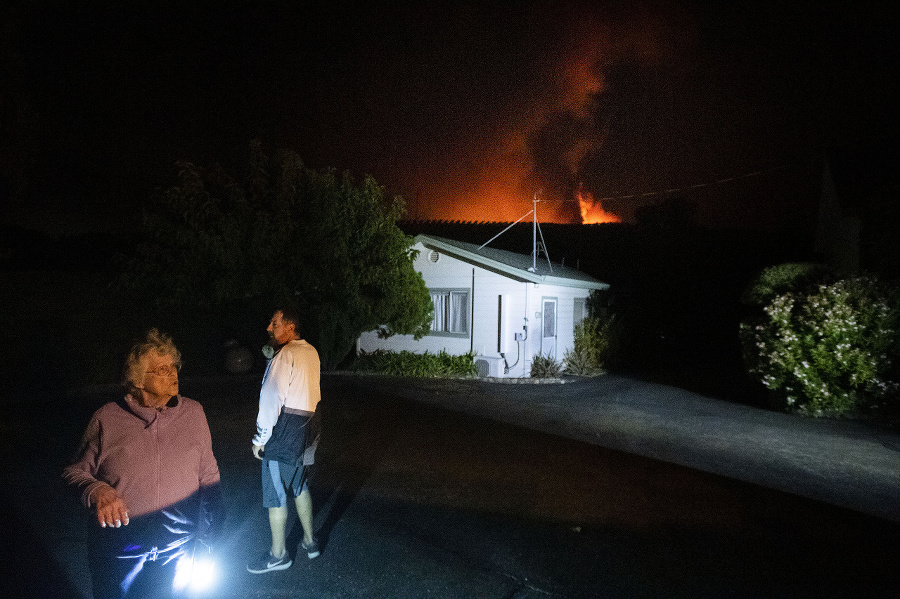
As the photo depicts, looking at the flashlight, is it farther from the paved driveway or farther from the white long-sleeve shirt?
the paved driveway

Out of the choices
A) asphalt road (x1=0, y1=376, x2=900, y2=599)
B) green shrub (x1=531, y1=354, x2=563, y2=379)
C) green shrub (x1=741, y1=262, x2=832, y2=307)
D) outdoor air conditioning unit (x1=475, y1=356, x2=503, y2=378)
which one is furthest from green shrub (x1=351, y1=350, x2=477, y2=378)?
green shrub (x1=741, y1=262, x2=832, y2=307)

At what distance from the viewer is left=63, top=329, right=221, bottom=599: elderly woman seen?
99.7 inches

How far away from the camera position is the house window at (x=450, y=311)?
14.8 meters

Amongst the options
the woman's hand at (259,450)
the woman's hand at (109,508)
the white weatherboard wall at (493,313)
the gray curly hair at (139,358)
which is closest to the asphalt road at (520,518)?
the woman's hand at (259,450)

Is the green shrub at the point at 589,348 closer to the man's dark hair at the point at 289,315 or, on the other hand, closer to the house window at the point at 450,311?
the house window at the point at 450,311

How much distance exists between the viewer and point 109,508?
2404 mm

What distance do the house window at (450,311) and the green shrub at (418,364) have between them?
0.67 meters

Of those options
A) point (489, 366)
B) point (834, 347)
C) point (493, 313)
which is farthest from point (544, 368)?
point (834, 347)

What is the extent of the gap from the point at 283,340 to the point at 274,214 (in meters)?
9.14

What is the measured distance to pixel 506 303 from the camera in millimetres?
13945

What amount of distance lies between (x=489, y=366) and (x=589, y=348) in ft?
9.95

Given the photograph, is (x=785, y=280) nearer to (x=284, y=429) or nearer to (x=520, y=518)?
(x=520, y=518)

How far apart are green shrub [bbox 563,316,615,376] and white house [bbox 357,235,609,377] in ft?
1.12

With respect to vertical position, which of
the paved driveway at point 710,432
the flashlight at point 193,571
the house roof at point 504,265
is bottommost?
the paved driveway at point 710,432
